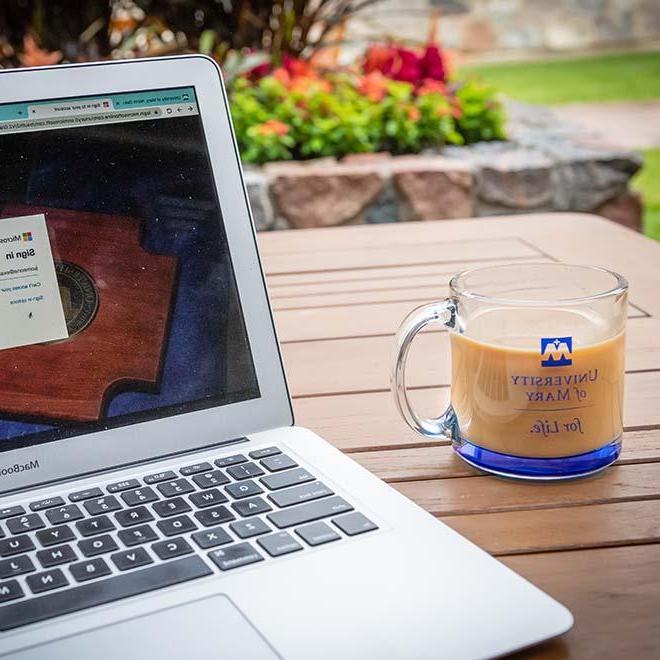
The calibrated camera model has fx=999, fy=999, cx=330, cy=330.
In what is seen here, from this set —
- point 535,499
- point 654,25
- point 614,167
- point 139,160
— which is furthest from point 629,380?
point 654,25

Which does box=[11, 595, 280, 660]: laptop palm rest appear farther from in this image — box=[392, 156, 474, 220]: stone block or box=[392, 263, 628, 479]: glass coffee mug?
box=[392, 156, 474, 220]: stone block

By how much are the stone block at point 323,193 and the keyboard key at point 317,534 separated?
183cm

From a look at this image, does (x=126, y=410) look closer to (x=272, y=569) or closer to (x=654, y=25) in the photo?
(x=272, y=569)

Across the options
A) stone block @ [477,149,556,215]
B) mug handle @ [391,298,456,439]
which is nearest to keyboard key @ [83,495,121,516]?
mug handle @ [391,298,456,439]

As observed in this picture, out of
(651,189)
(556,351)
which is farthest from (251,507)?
(651,189)

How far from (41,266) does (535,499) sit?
411mm

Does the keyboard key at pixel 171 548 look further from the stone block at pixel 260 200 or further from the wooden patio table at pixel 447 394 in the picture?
the stone block at pixel 260 200

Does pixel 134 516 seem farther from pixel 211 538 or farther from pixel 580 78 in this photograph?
pixel 580 78

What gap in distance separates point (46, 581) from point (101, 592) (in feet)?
0.12

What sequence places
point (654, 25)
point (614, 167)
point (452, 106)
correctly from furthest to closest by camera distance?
point (654, 25)
point (452, 106)
point (614, 167)

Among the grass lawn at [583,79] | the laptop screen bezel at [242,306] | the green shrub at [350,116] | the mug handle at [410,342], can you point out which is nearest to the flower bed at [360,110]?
the green shrub at [350,116]

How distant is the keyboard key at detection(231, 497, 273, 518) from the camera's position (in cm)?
66

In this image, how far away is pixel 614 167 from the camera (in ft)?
8.88

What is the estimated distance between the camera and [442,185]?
→ 8.14ft
